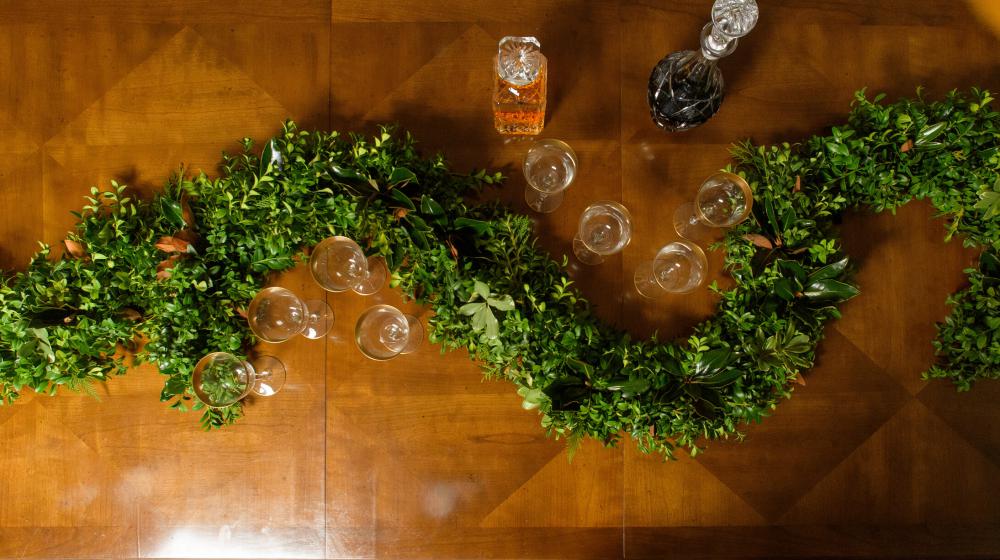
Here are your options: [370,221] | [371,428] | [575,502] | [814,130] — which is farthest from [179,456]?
[814,130]

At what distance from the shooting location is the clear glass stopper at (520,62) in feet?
5.66

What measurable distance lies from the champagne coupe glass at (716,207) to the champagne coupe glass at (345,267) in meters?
0.97

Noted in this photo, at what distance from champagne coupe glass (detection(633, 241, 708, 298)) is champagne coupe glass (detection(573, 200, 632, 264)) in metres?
0.12

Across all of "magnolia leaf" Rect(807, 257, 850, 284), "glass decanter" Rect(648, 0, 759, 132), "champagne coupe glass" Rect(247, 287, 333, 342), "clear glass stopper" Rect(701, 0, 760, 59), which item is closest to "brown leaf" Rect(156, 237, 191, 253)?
Answer: "champagne coupe glass" Rect(247, 287, 333, 342)

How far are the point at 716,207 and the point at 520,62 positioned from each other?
2.41 feet

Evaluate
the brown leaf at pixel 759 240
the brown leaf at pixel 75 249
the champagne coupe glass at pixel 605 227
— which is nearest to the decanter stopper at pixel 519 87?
the champagne coupe glass at pixel 605 227

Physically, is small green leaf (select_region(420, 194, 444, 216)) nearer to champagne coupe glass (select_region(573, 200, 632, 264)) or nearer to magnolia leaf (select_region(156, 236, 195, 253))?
champagne coupe glass (select_region(573, 200, 632, 264))

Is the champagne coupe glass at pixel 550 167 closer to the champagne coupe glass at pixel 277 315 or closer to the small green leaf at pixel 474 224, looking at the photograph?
the small green leaf at pixel 474 224

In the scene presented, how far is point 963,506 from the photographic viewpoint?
192 centimetres

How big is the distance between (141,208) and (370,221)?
0.75 m

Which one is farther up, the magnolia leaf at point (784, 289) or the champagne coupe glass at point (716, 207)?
the champagne coupe glass at point (716, 207)

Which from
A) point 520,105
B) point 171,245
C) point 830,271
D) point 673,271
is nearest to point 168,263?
point 171,245

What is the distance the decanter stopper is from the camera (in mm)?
1729

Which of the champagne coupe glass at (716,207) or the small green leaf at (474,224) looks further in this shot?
the champagne coupe glass at (716,207)
